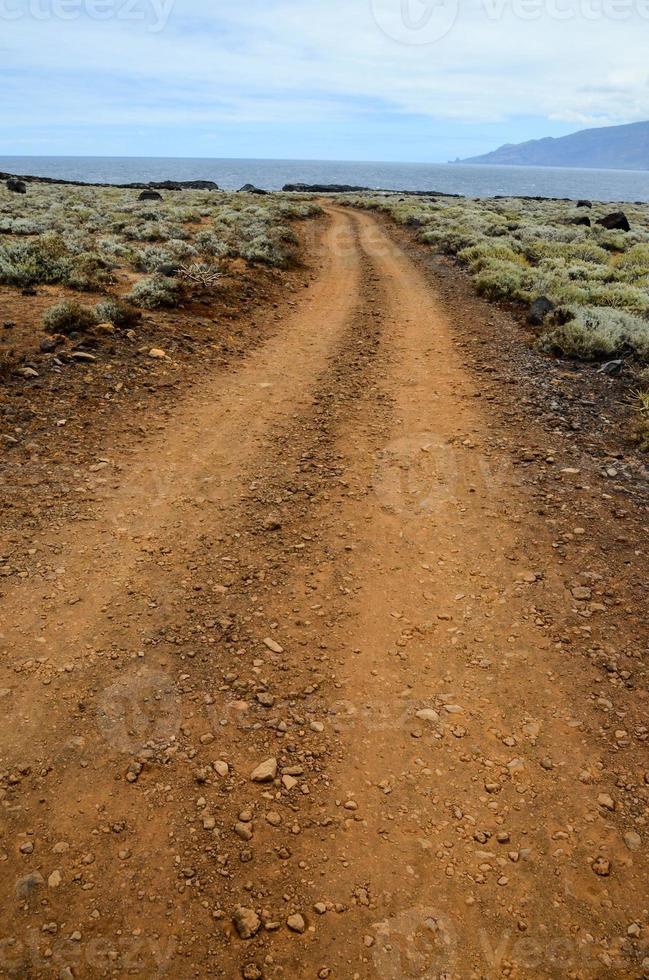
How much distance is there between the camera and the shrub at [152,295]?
12867mm

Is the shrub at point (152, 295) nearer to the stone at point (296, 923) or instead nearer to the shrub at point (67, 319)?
the shrub at point (67, 319)

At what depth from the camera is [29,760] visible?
12.3ft

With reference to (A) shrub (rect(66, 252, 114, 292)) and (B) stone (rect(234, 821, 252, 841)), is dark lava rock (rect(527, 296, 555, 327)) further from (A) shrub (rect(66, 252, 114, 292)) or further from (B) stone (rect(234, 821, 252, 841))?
(B) stone (rect(234, 821, 252, 841))

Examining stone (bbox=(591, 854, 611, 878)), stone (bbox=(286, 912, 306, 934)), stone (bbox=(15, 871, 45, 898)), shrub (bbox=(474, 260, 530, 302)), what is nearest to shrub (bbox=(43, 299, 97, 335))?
stone (bbox=(15, 871, 45, 898))

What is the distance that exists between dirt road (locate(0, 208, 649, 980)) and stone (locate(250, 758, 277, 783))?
32 millimetres

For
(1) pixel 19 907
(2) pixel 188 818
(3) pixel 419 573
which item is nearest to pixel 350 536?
(3) pixel 419 573

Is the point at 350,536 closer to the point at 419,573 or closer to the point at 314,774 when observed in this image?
the point at 419,573

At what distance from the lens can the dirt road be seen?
3039 millimetres

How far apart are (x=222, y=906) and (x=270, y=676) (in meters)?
1.62

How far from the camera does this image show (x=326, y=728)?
4.13 metres

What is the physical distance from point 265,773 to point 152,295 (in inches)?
464

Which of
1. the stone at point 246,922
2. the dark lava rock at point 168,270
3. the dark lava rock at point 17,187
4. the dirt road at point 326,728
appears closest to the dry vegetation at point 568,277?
the dirt road at point 326,728

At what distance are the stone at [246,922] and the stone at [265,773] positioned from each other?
754 mm

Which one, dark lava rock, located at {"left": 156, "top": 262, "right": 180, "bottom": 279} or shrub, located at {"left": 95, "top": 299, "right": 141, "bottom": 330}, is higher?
dark lava rock, located at {"left": 156, "top": 262, "right": 180, "bottom": 279}
